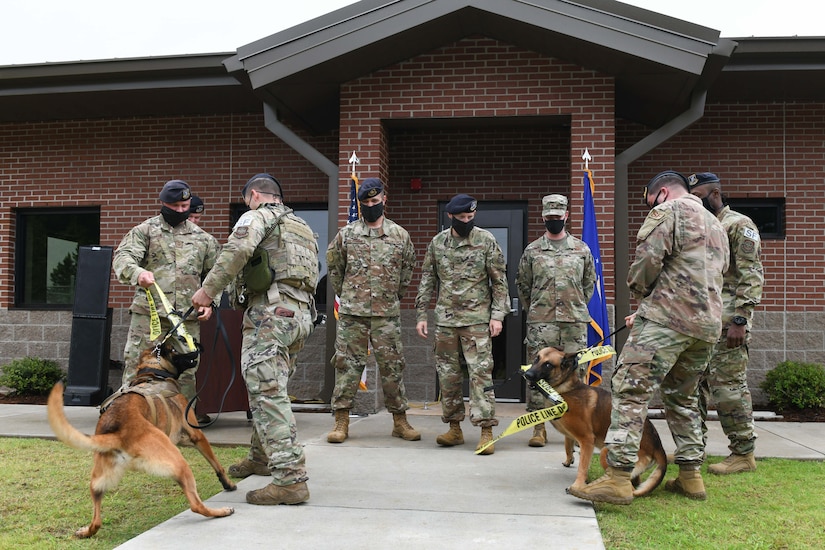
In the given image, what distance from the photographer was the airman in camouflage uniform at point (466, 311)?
5.73 m

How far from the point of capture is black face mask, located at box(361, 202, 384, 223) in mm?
6031

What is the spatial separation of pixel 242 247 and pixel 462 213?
228 centimetres

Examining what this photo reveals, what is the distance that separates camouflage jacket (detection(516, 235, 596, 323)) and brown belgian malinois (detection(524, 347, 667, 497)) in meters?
1.36

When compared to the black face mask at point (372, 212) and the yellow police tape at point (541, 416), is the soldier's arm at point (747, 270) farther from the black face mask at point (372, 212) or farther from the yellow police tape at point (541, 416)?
the black face mask at point (372, 212)

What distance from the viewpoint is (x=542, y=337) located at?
6.01 m

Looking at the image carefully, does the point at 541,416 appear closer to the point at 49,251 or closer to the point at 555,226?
the point at 555,226

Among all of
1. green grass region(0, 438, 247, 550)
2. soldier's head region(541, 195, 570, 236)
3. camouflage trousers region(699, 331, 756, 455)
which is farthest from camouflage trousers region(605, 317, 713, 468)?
green grass region(0, 438, 247, 550)

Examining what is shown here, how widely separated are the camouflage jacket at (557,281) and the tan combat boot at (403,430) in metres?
1.39

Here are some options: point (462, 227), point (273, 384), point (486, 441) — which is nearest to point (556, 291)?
point (462, 227)

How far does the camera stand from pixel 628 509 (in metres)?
4.09

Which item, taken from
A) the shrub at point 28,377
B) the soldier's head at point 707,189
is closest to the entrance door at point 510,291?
the soldier's head at point 707,189

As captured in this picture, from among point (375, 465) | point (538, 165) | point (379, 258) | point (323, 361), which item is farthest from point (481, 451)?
point (538, 165)

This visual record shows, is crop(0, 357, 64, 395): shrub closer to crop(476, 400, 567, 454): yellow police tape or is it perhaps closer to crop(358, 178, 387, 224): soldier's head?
crop(358, 178, 387, 224): soldier's head

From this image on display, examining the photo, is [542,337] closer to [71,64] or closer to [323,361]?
[323,361]
